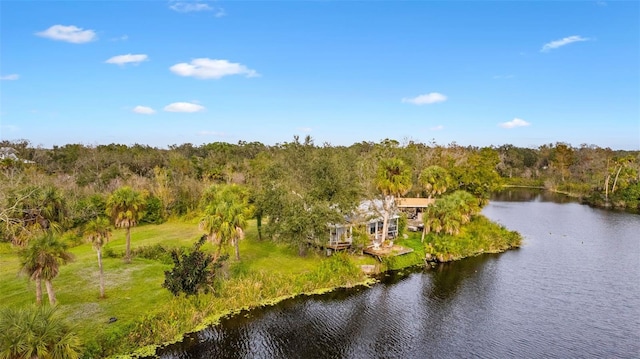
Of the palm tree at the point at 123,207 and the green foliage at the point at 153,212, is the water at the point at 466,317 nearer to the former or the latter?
the palm tree at the point at 123,207

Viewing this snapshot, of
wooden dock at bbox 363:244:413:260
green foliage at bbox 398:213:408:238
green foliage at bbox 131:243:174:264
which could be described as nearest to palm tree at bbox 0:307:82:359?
green foliage at bbox 131:243:174:264

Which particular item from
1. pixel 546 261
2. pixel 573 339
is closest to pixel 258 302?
pixel 573 339

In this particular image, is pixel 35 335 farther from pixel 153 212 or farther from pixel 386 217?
pixel 153 212

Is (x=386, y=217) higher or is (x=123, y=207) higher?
(x=123, y=207)

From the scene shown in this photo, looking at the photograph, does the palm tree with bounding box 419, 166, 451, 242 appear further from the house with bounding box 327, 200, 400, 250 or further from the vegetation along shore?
the house with bounding box 327, 200, 400, 250

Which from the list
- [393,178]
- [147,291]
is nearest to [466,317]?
[393,178]

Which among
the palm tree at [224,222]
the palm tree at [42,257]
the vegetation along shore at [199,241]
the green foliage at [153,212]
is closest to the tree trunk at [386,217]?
the vegetation along shore at [199,241]

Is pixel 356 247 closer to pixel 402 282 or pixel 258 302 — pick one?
pixel 402 282
